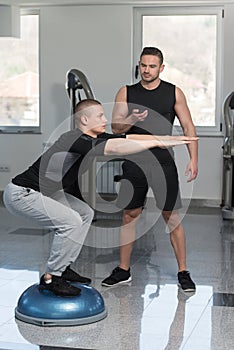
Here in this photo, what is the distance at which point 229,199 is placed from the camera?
7.30 meters

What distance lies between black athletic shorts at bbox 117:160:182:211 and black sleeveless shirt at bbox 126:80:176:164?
0.07 meters

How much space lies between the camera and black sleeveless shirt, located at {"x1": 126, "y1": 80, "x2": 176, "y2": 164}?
4438mm

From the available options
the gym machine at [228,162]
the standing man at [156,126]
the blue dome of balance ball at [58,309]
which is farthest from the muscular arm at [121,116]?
the gym machine at [228,162]

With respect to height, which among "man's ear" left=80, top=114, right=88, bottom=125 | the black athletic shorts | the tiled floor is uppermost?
"man's ear" left=80, top=114, right=88, bottom=125

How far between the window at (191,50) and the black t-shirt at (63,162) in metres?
4.40

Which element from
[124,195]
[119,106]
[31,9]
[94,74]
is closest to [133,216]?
[124,195]

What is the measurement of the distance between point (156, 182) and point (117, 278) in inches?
28.8

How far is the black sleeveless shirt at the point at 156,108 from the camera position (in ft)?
14.6

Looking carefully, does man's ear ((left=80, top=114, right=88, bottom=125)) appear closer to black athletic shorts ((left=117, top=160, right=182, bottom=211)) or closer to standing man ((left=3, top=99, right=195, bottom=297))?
standing man ((left=3, top=99, right=195, bottom=297))

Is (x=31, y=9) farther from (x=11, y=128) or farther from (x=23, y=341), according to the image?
(x=23, y=341)

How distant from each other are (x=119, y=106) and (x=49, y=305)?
1.31m

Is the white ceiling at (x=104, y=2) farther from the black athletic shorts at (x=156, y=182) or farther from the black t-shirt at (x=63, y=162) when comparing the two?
the black t-shirt at (x=63, y=162)

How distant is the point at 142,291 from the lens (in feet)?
15.2

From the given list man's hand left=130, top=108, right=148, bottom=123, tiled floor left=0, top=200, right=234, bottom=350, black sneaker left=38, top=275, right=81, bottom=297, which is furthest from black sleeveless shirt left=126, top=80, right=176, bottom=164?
black sneaker left=38, top=275, right=81, bottom=297
